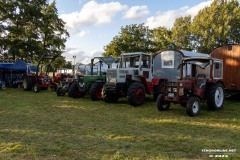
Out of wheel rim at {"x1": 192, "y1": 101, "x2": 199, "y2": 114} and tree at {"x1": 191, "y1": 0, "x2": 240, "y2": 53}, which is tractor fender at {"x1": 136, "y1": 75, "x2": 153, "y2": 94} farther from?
tree at {"x1": 191, "y1": 0, "x2": 240, "y2": 53}

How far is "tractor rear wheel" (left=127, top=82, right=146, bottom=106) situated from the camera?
10297 millimetres

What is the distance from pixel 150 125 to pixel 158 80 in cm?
561

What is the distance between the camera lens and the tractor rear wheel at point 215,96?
9.27 metres

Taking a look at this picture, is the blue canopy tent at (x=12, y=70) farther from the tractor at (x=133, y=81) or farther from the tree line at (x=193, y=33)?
the tree line at (x=193, y=33)

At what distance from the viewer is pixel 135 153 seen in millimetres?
4539

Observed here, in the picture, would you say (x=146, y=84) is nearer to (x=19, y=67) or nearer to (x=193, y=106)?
(x=193, y=106)

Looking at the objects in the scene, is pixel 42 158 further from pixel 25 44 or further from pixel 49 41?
pixel 49 41

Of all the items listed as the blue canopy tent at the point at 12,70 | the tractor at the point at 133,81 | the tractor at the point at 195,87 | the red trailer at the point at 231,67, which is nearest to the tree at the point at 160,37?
the blue canopy tent at the point at 12,70

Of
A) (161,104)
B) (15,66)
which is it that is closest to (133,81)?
(161,104)

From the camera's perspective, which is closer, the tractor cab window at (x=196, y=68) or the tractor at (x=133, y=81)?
the tractor cab window at (x=196, y=68)

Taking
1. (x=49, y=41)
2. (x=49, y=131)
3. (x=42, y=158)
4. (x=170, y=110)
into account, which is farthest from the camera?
(x=49, y=41)

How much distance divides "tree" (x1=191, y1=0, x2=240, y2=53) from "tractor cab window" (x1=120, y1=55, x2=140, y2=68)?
29325mm

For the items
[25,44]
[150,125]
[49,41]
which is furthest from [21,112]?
[49,41]

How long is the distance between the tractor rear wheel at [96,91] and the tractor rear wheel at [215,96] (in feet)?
17.8
